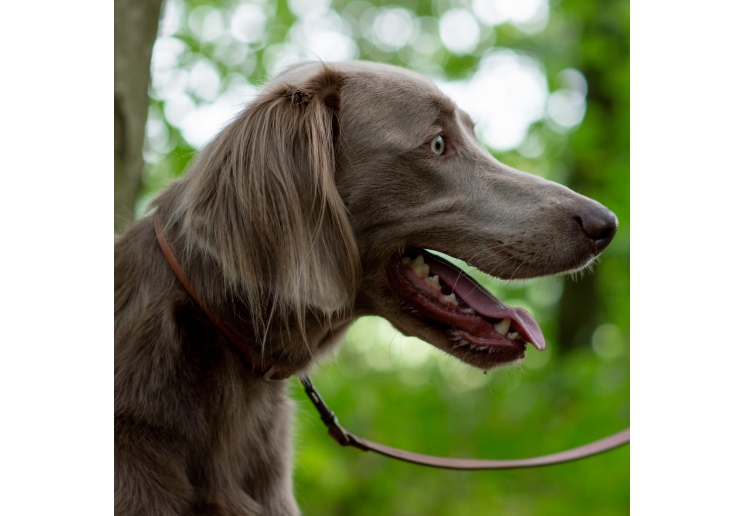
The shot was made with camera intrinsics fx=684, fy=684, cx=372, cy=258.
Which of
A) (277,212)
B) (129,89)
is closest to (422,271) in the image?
(277,212)

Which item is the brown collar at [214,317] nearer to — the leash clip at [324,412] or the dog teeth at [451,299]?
the leash clip at [324,412]

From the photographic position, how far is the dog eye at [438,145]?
2.22 metres

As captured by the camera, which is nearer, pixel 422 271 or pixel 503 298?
pixel 422 271

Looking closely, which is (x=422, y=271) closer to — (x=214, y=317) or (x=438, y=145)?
(x=438, y=145)

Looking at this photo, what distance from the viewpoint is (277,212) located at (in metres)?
1.96

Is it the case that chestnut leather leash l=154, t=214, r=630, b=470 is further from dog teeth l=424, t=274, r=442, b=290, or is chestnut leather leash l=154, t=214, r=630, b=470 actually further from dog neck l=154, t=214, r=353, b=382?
dog teeth l=424, t=274, r=442, b=290

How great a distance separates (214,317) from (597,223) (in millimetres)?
1193

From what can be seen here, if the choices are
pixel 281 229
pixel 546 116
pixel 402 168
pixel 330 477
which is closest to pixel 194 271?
pixel 281 229

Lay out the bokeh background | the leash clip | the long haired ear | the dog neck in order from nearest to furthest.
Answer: the long haired ear, the dog neck, the leash clip, the bokeh background

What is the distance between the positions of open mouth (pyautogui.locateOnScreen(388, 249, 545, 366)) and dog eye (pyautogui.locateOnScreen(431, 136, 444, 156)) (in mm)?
332

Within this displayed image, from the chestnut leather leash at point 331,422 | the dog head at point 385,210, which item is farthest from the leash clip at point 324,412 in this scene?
the dog head at point 385,210

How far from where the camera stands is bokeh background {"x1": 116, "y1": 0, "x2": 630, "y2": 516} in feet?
15.4

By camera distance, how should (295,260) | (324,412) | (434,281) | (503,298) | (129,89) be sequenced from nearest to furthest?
(295,260) → (434,281) → (324,412) → (129,89) → (503,298)

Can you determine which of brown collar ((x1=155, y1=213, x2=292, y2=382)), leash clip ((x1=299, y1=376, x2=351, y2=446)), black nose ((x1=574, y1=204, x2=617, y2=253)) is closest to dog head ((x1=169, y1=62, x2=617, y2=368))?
black nose ((x1=574, y1=204, x2=617, y2=253))
